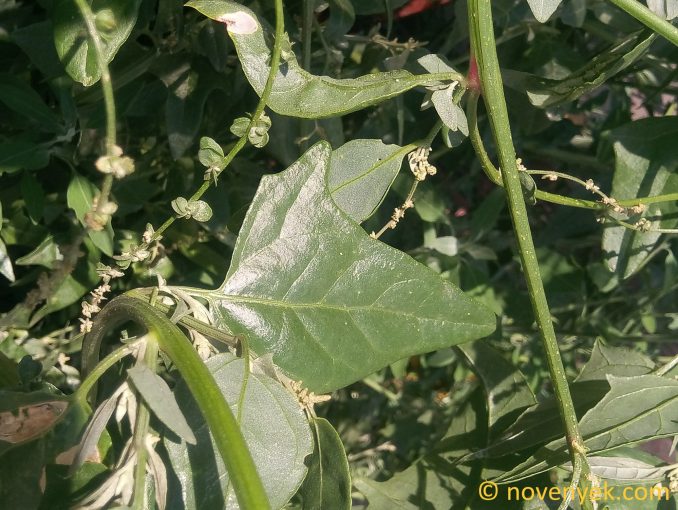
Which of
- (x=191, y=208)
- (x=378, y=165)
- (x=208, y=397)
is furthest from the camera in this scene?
(x=378, y=165)

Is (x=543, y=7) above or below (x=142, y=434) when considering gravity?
above

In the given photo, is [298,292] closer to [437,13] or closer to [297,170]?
[297,170]

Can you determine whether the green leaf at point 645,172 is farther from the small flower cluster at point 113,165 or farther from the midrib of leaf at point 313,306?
the small flower cluster at point 113,165

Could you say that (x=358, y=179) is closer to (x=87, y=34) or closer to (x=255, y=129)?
(x=255, y=129)

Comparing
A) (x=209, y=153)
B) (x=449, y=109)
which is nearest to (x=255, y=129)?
(x=209, y=153)

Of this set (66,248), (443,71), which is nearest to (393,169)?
(443,71)

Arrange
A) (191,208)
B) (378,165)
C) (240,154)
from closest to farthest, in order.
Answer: (191,208) → (378,165) → (240,154)

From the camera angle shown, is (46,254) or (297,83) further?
(46,254)
